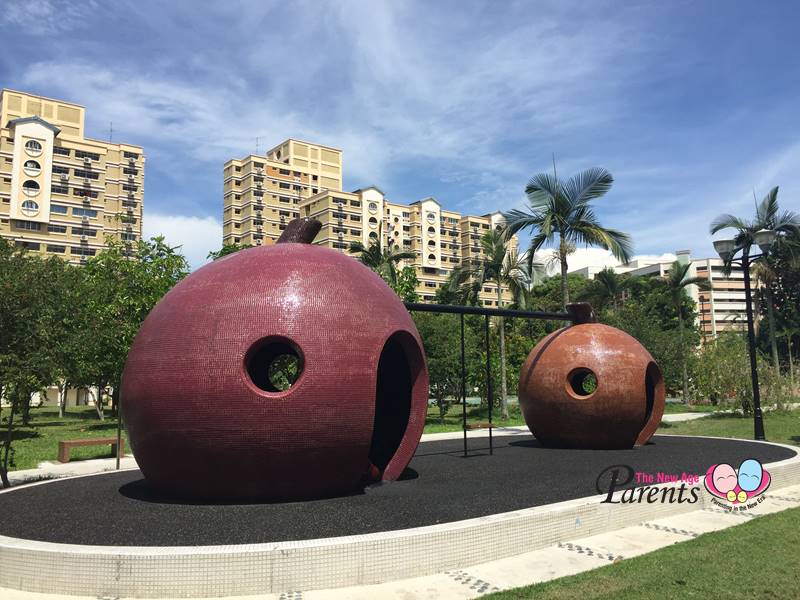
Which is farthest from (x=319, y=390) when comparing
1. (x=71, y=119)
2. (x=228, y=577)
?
(x=71, y=119)

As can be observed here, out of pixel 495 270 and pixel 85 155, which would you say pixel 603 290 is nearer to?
pixel 495 270

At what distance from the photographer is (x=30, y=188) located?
241 ft

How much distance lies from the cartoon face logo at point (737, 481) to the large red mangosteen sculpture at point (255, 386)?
613 cm

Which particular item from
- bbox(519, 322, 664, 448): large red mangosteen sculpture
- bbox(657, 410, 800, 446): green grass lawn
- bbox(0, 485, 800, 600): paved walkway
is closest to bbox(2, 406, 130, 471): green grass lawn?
bbox(0, 485, 800, 600): paved walkway

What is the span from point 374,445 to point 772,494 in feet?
24.5

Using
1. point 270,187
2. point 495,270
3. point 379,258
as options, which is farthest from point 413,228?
point 495,270

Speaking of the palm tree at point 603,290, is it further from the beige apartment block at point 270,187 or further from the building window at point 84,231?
the building window at point 84,231

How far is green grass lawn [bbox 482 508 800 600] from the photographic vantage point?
6465mm

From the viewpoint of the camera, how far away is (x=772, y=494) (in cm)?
1177

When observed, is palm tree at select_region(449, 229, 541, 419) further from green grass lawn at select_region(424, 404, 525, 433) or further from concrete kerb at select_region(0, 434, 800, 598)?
concrete kerb at select_region(0, 434, 800, 598)

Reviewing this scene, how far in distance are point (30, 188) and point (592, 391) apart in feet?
250

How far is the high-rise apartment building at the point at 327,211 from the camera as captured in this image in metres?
94.6

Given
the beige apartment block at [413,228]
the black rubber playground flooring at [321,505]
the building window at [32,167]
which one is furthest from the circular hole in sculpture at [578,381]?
the building window at [32,167]

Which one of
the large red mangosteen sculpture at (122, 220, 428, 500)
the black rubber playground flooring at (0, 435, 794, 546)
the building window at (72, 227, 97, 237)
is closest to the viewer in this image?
the black rubber playground flooring at (0, 435, 794, 546)
